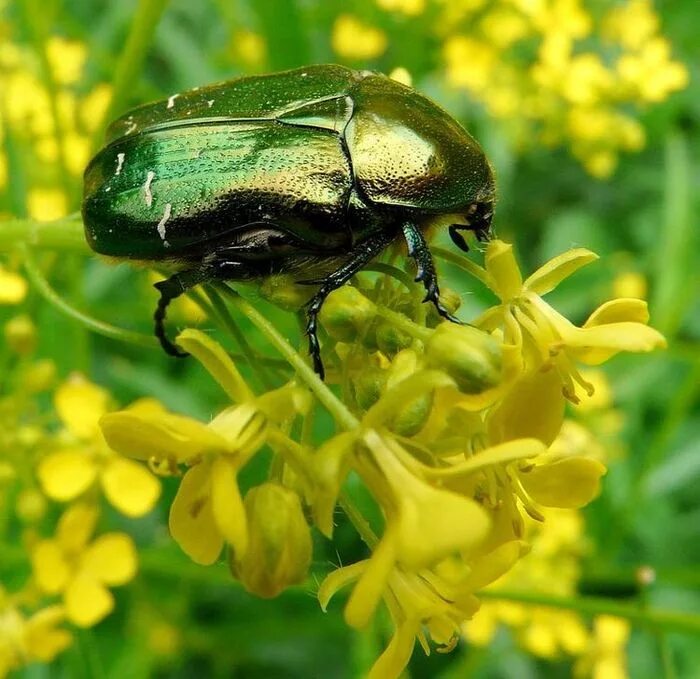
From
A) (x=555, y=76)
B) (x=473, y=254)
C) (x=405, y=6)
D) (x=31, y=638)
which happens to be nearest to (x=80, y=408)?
(x=31, y=638)

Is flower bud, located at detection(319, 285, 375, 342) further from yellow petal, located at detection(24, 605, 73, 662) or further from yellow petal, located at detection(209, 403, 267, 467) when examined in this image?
yellow petal, located at detection(24, 605, 73, 662)

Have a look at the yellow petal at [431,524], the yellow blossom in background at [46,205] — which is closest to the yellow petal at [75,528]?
the yellow blossom in background at [46,205]

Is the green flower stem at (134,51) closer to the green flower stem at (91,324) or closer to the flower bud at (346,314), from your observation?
the green flower stem at (91,324)

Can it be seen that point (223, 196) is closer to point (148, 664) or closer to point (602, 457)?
point (148, 664)

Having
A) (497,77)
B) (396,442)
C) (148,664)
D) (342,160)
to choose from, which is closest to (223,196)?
(342,160)

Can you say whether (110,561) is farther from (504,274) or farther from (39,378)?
(504,274)

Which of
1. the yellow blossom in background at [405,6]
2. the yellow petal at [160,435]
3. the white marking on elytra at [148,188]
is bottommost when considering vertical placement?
the yellow blossom in background at [405,6]

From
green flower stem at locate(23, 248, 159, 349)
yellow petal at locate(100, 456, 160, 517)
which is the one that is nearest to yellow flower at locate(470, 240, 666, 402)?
green flower stem at locate(23, 248, 159, 349)
